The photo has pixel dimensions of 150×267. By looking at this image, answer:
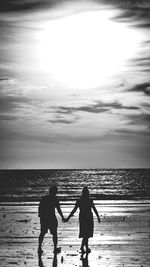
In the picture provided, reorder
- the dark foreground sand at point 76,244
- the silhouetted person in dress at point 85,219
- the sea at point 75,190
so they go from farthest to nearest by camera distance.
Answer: the sea at point 75,190 < the silhouetted person in dress at point 85,219 < the dark foreground sand at point 76,244

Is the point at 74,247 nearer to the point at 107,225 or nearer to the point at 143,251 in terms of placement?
the point at 143,251

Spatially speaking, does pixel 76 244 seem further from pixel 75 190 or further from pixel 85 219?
pixel 75 190

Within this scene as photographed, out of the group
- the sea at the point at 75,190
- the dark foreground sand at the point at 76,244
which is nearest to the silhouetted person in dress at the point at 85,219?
the dark foreground sand at the point at 76,244

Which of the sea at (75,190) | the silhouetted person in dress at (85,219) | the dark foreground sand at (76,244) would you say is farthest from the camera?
the sea at (75,190)

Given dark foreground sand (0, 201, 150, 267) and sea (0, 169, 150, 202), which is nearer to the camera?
dark foreground sand (0, 201, 150, 267)

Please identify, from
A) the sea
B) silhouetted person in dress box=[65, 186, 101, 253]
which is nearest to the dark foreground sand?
silhouetted person in dress box=[65, 186, 101, 253]

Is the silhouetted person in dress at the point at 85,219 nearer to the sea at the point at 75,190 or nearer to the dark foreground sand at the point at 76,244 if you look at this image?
the dark foreground sand at the point at 76,244

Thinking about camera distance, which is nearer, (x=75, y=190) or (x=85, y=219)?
(x=85, y=219)

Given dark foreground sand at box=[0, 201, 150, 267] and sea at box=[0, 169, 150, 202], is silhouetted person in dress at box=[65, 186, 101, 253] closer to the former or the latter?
dark foreground sand at box=[0, 201, 150, 267]

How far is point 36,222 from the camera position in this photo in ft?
78.7

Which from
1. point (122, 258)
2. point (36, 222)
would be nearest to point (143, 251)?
point (122, 258)

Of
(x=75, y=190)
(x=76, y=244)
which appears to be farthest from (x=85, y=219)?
(x=75, y=190)

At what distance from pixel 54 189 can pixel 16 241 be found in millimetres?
2894

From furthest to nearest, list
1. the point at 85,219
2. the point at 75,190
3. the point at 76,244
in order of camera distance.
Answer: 1. the point at 75,190
2. the point at 76,244
3. the point at 85,219
